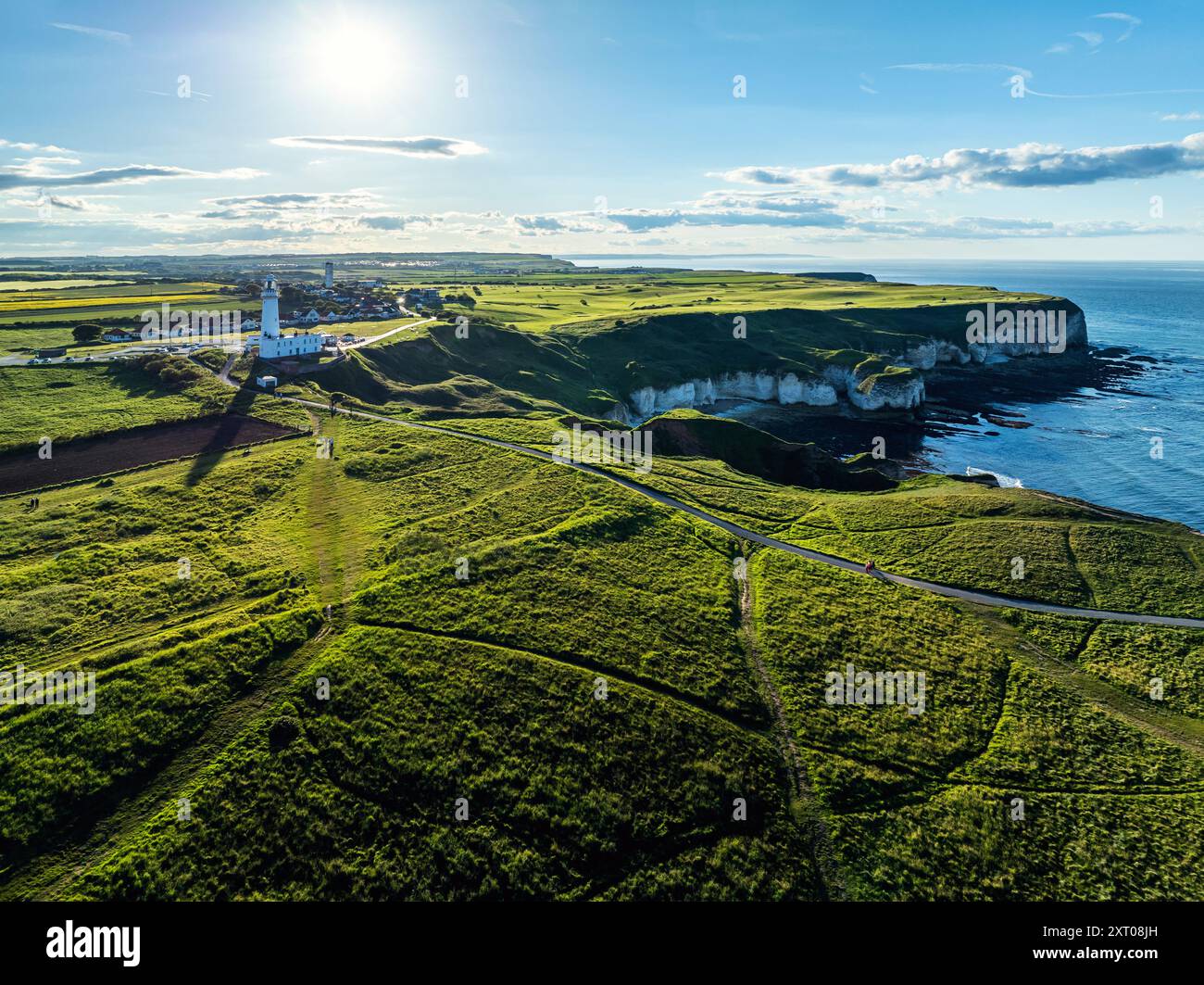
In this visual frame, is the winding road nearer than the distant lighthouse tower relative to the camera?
Yes

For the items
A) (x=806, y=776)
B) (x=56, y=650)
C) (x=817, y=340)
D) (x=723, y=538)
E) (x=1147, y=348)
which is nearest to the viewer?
(x=806, y=776)

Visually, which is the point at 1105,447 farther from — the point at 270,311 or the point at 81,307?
the point at 81,307

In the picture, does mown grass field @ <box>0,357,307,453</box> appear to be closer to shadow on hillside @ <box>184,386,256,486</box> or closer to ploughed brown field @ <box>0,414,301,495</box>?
shadow on hillside @ <box>184,386,256,486</box>

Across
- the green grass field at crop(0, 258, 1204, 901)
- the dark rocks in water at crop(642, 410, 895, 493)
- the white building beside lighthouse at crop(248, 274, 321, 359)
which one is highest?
the white building beside lighthouse at crop(248, 274, 321, 359)

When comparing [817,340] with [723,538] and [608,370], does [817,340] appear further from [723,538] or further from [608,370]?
[723,538]

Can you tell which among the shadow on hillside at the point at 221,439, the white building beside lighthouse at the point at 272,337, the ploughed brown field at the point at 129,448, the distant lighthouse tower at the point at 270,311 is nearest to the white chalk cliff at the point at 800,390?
the white building beside lighthouse at the point at 272,337

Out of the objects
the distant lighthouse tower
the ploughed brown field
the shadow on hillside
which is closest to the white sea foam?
the ploughed brown field
